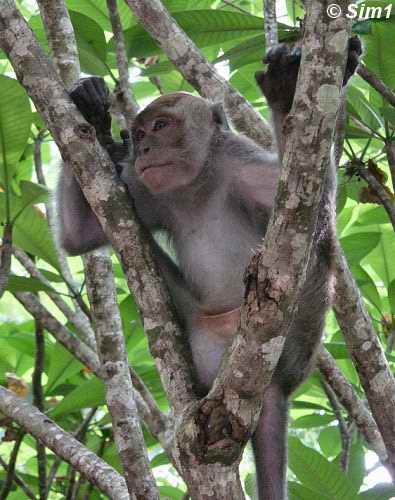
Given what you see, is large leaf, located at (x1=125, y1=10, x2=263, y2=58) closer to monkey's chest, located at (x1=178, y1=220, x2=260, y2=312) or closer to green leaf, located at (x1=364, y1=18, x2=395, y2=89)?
green leaf, located at (x1=364, y1=18, x2=395, y2=89)

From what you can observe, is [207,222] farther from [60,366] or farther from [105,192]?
[60,366]

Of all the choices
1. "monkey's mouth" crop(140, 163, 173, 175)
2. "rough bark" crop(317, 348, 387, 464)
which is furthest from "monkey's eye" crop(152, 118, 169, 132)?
"rough bark" crop(317, 348, 387, 464)

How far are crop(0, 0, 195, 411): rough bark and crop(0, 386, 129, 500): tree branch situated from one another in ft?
2.64

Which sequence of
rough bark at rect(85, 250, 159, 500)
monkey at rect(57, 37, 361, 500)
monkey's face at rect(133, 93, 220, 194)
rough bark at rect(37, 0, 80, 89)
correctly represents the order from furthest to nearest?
rough bark at rect(37, 0, 80, 89) → monkey's face at rect(133, 93, 220, 194) → monkey at rect(57, 37, 361, 500) → rough bark at rect(85, 250, 159, 500)

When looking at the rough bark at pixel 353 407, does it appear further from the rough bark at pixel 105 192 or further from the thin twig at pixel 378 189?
the rough bark at pixel 105 192

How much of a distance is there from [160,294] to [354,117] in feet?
7.00

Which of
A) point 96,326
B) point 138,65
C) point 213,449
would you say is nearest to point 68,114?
point 96,326

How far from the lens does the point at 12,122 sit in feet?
13.1

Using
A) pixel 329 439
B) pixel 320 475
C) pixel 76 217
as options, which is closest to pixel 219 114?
pixel 76 217

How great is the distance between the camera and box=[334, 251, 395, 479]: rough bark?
3.51 meters

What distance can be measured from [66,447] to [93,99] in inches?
58.4

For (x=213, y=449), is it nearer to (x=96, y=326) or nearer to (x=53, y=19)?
(x=96, y=326)

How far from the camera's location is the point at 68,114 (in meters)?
3.15

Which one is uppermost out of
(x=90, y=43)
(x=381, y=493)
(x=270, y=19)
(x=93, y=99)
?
(x=90, y=43)
